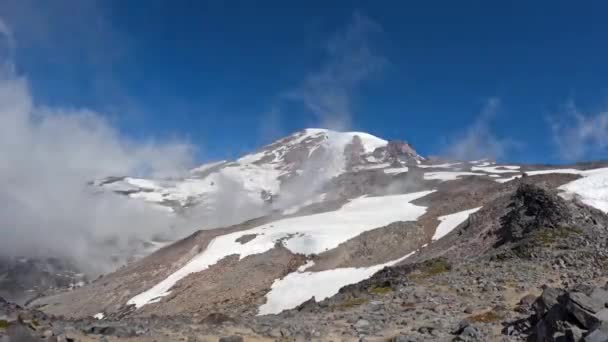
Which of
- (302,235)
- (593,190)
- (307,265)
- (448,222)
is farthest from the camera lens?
(302,235)

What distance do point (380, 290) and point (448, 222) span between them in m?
31.6

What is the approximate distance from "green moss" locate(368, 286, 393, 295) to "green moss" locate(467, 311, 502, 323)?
26.6ft

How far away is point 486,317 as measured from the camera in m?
20.4

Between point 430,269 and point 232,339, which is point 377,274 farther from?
point 232,339

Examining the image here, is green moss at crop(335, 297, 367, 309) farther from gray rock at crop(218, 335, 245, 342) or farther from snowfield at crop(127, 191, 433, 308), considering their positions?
snowfield at crop(127, 191, 433, 308)

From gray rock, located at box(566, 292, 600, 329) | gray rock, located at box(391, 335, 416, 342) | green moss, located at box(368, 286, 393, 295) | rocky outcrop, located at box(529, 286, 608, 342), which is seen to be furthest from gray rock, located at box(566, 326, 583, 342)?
green moss, located at box(368, 286, 393, 295)

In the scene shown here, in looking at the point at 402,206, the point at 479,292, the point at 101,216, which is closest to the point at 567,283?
the point at 479,292

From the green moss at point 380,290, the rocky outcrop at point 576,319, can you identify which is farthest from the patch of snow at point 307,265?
the rocky outcrop at point 576,319

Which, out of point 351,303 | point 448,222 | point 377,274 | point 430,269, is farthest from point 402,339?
point 448,222

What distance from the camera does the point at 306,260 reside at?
191ft

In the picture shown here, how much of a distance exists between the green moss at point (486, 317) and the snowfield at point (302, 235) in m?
39.8

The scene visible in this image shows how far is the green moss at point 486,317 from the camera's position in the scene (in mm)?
19922

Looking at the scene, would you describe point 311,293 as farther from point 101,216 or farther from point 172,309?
point 101,216

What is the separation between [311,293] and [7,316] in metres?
32.6
